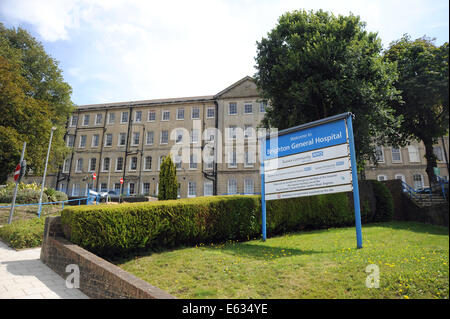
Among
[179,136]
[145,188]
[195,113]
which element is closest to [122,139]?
[145,188]

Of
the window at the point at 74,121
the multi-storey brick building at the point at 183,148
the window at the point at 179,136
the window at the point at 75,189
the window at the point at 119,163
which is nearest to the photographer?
the multi-storey brick building at the point at 183,148

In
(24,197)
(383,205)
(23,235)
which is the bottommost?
(23,235)

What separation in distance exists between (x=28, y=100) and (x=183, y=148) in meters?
19.5

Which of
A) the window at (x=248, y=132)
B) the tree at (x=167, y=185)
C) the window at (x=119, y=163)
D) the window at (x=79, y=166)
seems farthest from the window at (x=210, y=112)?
the tree at (x=167, y=185)

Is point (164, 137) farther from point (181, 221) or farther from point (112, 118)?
point (181, 221)

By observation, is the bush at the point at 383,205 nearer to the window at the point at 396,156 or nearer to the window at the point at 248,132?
the window at the point at 248,132

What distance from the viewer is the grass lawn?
4.11 metres

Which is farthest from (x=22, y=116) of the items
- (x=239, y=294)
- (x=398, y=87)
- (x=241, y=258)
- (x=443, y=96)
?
(x=398, y=87)

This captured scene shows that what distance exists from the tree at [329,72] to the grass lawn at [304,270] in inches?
429

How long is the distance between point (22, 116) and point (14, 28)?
11.8m

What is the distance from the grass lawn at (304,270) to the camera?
13.5 ft

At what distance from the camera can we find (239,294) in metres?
4.61

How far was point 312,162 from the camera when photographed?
28.1 ft
